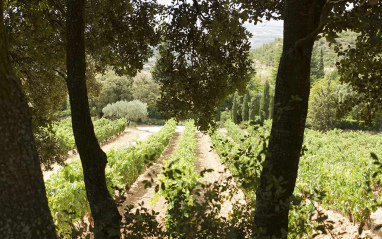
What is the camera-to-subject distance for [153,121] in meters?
46.6

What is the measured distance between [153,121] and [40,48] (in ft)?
136

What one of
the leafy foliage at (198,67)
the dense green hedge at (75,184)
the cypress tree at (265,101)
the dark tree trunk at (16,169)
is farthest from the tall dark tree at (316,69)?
the dark tree trunk at (16,169)

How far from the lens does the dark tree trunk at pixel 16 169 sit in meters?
1.80

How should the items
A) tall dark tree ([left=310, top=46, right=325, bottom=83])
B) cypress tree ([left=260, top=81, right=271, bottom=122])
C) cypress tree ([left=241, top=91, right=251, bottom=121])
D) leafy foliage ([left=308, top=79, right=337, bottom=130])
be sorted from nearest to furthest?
leafy foliage ([left=308, top=79, right=337, bottom=130]) < cypress tree ([left=260, top=81, right=271, bottom=122]) < cypress tree ([left=241, top=91, right=251, bottom=121]) < tall dark tree ([left=310, top=46, right=325, bottom=83])

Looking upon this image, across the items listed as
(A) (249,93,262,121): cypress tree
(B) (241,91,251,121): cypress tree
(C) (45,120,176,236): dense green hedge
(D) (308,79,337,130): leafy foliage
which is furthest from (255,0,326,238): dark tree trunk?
(B) (241,91,251,121): cypress tree

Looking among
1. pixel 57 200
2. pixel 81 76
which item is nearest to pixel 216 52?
pixel 81 76

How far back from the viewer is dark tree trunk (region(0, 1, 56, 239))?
5.90 feet

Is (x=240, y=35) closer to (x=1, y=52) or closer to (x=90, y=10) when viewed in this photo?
(x=90, y=10)

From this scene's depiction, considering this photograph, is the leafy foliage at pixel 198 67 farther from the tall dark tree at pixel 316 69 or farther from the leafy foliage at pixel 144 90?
the tall dark tree at pixel 316 69

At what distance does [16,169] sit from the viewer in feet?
6.05

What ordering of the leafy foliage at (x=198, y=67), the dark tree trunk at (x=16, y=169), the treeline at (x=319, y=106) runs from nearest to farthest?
the dark tree trunk at (x=16, y=169), the leafy foliage at (x=198, y=67), the treeline at (x=319, y=106)

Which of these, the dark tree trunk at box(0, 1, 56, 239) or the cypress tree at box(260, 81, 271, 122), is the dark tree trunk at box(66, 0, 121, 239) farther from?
the cypress tree at box(260, 81, 271, 122)

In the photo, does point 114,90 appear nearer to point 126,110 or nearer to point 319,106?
point 126,110

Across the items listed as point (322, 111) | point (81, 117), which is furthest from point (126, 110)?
point (81, 117)
